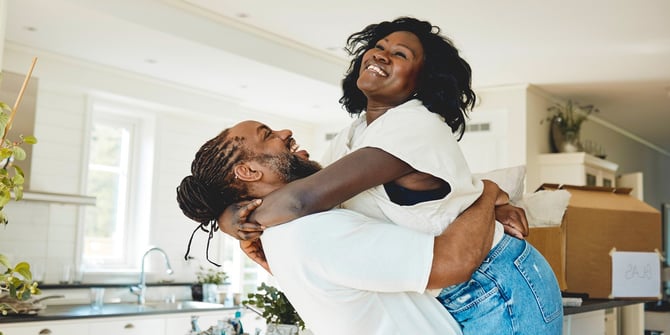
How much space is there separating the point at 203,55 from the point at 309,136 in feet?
10.1

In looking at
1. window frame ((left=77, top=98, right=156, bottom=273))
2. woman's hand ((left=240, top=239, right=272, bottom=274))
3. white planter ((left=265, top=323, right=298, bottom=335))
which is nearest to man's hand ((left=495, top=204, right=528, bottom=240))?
woman's hand ((left=240, top=239, right=272, bottom=274))

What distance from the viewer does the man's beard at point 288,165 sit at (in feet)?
4.11

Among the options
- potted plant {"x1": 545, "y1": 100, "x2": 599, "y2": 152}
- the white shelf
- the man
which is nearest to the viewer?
the man

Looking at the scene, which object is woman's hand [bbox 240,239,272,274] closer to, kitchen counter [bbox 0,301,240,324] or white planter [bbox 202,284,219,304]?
kitchen counter [bbox 0,301,240,324]

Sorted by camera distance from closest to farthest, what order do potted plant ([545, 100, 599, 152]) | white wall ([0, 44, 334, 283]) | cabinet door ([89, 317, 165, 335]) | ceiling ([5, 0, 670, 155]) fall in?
cabinet door ([89, 317, 165, 335]) → ceiling ([5, 0, 670, 155]) → white wall ([0, 44, 334, 283]) → potted plant ([545, 100, 599, 152])

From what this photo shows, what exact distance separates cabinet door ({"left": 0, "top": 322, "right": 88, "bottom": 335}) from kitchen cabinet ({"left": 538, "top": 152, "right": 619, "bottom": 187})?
4.64 metres

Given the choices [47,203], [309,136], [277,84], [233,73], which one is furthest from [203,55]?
[309,136]

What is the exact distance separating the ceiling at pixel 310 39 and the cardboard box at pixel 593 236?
257 cm

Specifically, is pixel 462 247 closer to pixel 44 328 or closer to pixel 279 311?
pixel 279 311

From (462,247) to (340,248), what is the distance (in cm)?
20

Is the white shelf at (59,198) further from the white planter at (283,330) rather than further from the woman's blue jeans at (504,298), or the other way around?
the woman's blue jeans at (504,298)

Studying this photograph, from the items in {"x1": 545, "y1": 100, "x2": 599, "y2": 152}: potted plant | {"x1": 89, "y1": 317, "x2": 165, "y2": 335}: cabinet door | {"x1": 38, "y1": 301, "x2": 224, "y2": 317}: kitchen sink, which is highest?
{"x1": 545, "y1": 100, "x2": 599, "y2": 152}: potted plant

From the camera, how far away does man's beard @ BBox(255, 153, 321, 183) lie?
125 centimetres

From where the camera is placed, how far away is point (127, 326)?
4.46 metres
